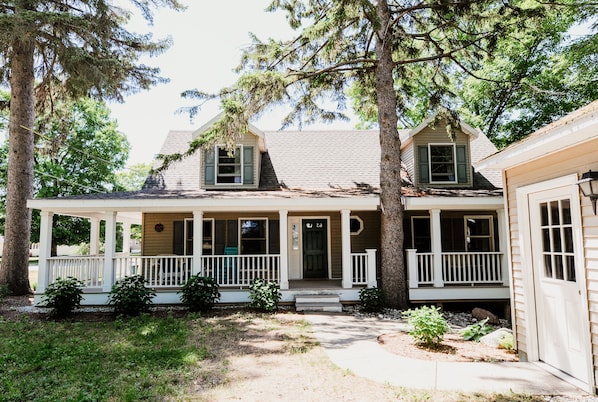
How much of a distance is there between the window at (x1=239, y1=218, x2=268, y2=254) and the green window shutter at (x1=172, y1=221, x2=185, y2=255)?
186 cm

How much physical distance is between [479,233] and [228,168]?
27.7 feet

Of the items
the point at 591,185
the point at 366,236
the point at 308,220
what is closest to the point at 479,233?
the point at 366,236

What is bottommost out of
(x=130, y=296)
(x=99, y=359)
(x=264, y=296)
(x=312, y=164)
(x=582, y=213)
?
(x=99, y=359)

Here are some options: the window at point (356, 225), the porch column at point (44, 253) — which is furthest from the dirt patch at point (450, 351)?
the porch column at point (44, 253)

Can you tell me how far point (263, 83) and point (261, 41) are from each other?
7.03 feet

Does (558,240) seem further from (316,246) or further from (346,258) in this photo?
(316,246)

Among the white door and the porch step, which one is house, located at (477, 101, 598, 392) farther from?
the porch step

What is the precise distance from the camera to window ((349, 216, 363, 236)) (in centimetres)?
1297

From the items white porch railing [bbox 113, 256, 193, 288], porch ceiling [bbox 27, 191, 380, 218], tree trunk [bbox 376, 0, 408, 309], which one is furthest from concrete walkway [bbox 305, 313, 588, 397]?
white porch railing [bbox 113, 256, 193, 288]

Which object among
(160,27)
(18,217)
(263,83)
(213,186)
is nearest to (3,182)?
(18,217)

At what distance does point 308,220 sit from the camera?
13.1 metres

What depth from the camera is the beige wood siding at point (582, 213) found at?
4.20 metres

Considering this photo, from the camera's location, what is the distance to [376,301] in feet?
31.2

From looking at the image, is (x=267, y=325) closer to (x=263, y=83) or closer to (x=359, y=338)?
(x=359, y=338)
